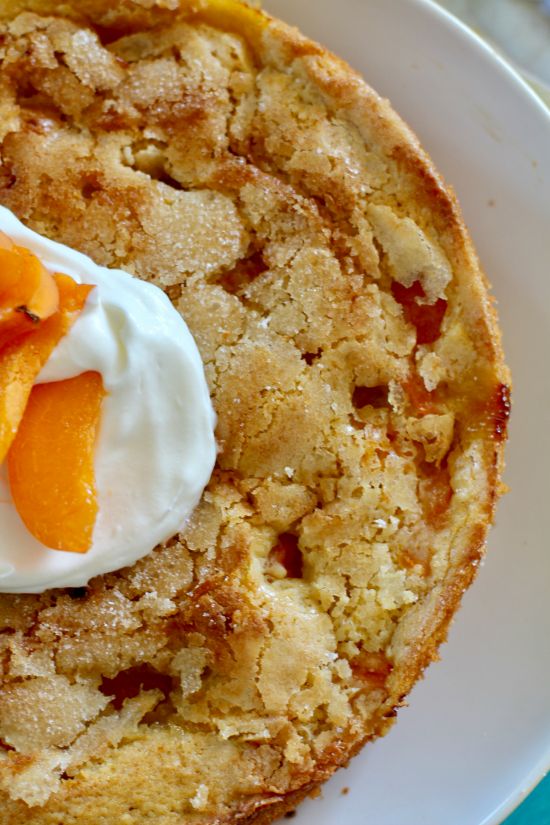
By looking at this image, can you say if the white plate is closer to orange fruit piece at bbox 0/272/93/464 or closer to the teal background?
the teal background

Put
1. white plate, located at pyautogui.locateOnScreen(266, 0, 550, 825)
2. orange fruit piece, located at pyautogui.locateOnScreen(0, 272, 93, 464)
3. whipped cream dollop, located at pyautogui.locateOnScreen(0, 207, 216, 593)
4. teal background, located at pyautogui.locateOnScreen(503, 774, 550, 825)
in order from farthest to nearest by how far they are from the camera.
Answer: teal background, located at pyautogui.locateOnScreen(503, 774, 550, 825)
white plate, located at pyautogui.locateOnScreen(266, 0, 550, 825)
whipped cream dollop, located at pyautogui.locateOnScreen(0, 207, 216, 593)
orange fruit piece, located at pyautogui.locateOnScreen(0, 272, 93, 464)

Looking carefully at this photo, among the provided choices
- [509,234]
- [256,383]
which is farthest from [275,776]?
[509,234]

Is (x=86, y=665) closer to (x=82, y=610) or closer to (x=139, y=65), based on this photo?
(x=82, y=610)

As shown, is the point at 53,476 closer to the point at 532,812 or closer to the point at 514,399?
the point at 514,399

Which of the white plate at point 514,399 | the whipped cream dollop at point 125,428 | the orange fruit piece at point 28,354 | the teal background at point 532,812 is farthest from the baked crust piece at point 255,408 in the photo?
the teal background at point 532,812

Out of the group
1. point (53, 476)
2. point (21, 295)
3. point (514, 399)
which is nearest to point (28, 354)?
point (21, 295)

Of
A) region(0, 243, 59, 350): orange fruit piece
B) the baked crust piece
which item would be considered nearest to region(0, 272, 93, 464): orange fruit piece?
region(0, 243, 59, 350): orange fruit piece
